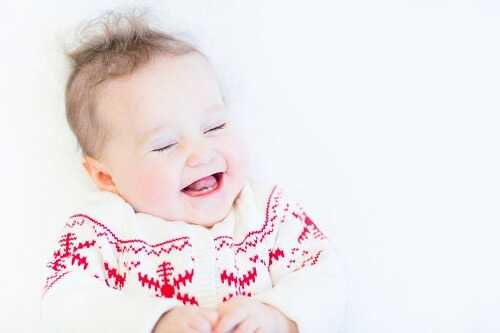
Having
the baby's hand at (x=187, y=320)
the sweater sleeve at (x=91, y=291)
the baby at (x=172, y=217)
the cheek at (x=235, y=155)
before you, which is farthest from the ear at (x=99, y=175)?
the baby's hand at (x=187, y=320)

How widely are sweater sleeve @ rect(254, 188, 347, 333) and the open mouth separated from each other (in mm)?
120

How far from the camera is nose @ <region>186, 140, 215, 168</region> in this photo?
4.44 ft

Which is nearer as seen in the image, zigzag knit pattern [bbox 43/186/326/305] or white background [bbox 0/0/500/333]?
zigzag knit pattern [bbox 43/186/326/305]

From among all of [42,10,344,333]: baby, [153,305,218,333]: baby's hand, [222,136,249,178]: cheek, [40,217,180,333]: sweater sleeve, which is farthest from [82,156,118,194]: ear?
[153,305,218,333]: baby's hand

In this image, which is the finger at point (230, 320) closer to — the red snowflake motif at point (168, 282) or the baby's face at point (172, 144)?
the red snowflake motif at point (168, 282)

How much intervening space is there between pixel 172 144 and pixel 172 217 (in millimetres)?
139

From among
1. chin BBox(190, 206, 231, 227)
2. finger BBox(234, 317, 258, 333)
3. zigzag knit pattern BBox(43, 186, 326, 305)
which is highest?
chin BBox(190, 206, 231, 227)

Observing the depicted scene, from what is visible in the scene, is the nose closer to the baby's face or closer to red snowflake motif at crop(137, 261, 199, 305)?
the baby's face

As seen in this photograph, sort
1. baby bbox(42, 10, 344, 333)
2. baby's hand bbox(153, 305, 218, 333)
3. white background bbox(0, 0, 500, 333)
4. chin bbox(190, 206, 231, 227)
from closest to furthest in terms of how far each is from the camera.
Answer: baby's hand bbox(153, 305, 218, 333)
baby bbox(42, 10, 344, 333)
chin bbox(190, 206, 231, 227)
white background bbox(0, 0, 500, 333)

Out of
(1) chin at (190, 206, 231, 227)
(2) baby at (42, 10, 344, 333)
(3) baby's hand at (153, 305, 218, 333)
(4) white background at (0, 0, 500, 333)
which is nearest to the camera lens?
(3) baby's hand at (153, 305, 218, 333)

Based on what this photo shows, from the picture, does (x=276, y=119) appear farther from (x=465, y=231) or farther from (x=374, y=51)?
(x=465, y=231)

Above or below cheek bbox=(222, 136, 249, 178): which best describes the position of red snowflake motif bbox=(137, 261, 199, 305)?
below

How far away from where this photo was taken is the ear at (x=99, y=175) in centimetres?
145

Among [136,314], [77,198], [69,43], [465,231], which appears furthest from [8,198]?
[465,231]
